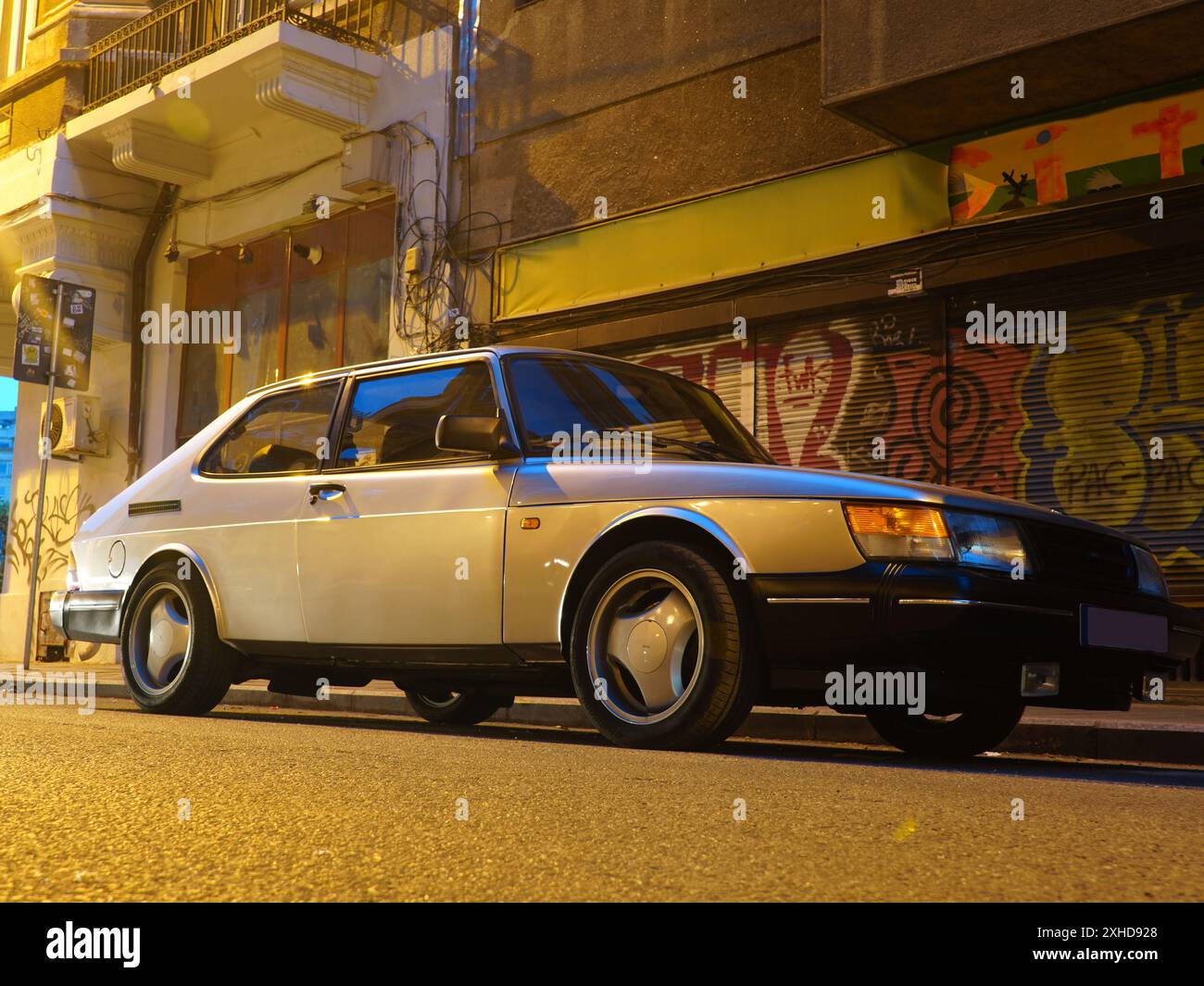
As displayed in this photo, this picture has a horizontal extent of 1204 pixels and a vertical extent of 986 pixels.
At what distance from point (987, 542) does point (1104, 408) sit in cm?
533

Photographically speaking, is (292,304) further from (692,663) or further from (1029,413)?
(692,663)

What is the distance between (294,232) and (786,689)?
12.9m

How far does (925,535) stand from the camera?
4703 mm

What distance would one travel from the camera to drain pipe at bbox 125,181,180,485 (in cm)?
1816

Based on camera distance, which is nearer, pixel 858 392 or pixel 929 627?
pixel 929 627

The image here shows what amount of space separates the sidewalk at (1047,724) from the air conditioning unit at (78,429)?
9362mm

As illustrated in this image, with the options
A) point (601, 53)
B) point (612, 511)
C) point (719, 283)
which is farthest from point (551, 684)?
point (601, 53)

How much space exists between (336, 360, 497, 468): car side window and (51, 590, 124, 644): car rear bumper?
1649 millimetres

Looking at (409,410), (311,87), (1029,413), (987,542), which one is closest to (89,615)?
(409,410)

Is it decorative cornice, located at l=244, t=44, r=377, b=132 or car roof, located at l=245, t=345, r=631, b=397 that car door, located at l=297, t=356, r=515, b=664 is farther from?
decorative cornice, located at l=244, t=44, r=377, b=132

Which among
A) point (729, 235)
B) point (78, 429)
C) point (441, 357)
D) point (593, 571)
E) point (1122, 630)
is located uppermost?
point (729, 235)
